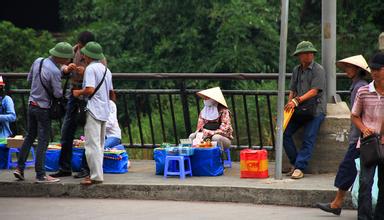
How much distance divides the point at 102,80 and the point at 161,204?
1.67 meters

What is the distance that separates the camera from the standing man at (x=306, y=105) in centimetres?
1115

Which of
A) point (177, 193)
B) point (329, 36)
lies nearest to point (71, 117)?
point (177, 193)

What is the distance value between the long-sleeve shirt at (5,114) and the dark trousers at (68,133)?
3.77 ft

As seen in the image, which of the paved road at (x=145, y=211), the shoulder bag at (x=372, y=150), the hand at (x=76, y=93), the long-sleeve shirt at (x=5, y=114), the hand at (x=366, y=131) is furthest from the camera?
the long-sleeve shirt at (x=5, y=114)

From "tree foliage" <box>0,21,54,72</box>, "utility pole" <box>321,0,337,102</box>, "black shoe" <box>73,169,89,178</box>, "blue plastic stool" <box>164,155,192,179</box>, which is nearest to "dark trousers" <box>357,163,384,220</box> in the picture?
"utility pole" <box>321,0,337,102</box>

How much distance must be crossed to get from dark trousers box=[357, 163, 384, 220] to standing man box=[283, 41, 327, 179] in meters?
2.48

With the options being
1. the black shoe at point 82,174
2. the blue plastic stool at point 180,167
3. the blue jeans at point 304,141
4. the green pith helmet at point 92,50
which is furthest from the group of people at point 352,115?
the black shoe at point 82,174

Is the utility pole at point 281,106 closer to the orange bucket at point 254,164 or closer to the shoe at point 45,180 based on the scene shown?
the orange bucket at point 254,164

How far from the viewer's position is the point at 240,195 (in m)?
10.5

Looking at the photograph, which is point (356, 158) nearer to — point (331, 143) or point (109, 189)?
point (331, 143)

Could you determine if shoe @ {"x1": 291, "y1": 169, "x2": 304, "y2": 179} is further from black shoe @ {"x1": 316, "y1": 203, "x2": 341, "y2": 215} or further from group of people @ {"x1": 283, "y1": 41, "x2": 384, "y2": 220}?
black shoe @ {"x1": 316, "y1": 203, "x2": 341, "y2": 215}

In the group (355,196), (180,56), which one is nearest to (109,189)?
(355,196)

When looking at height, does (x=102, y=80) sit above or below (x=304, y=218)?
above

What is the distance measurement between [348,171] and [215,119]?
3132 millimetres
